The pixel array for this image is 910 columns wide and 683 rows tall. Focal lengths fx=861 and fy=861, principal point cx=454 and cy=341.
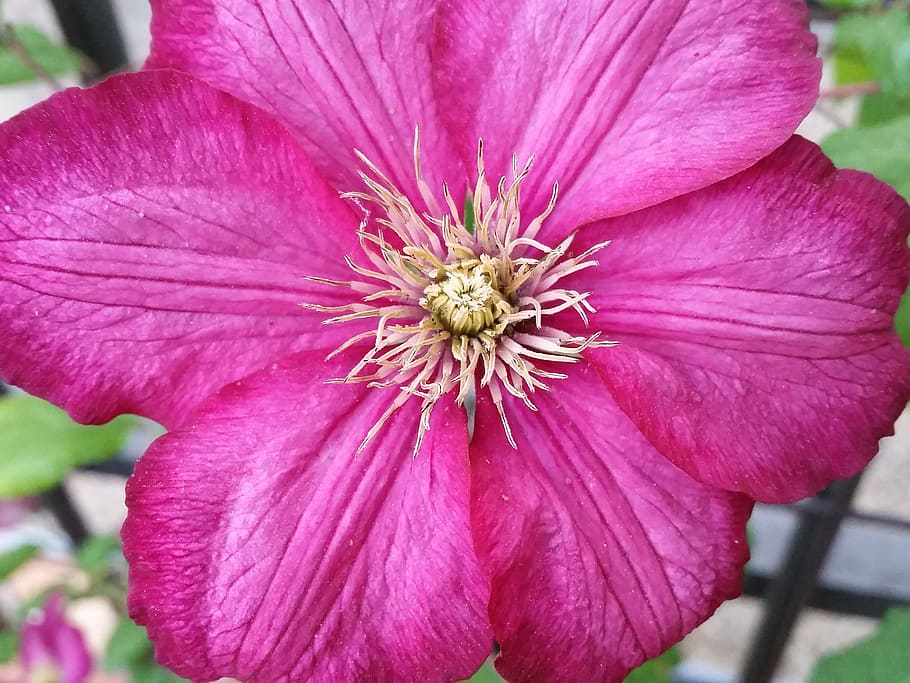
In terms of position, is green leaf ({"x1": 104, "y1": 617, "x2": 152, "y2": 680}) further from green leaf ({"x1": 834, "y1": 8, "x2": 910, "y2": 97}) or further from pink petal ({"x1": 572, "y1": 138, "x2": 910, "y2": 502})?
green leaf ({"x1": 834, "y1": 8, "x2": 910, "y2": 97})

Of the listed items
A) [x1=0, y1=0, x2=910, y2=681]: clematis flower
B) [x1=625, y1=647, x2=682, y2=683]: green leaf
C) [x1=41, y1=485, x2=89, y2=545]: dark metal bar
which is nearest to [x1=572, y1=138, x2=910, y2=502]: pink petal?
[x1=0, y1=0, x2=910, y2=681]: clematis flower

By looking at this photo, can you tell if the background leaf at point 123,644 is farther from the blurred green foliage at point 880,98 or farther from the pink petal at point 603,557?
the blurred green foliage at point 880,98

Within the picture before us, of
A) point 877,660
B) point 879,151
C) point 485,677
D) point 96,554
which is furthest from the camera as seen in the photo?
point 96,554

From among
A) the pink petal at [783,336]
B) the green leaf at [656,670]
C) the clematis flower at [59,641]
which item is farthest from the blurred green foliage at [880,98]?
the clematis flower at [59,641]

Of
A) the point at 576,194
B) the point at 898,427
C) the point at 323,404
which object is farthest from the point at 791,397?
the point at 898,427

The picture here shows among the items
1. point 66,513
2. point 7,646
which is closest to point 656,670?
point 7,646

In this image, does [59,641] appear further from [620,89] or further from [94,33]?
[620,89]
